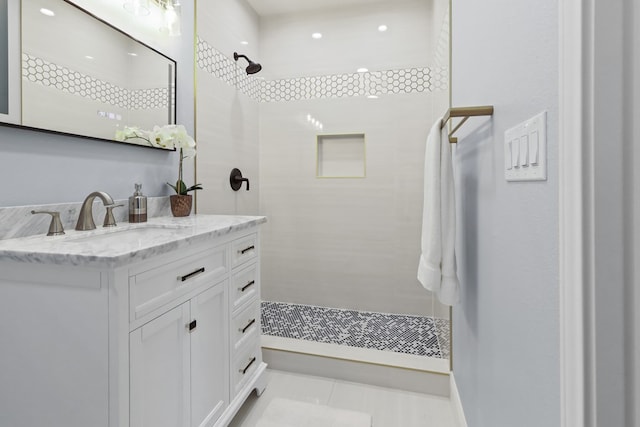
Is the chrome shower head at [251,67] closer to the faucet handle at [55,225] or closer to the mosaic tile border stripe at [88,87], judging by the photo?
the mosaic tile border stripe at [88,87]

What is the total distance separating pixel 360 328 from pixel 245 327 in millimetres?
1058

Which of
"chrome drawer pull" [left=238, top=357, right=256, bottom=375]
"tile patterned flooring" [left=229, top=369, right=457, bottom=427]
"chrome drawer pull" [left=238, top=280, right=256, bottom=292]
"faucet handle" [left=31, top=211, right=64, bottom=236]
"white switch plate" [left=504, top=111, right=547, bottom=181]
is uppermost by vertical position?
"white switch plate" [left=504, top=111, right=547, bottom=181]

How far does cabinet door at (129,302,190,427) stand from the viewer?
95cm

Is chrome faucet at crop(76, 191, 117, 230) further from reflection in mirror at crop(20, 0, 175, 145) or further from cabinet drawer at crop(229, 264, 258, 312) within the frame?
cabinet drawer at crop(229, 264, 258, 312)

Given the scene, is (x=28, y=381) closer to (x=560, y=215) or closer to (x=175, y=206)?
(x=175, y=206)

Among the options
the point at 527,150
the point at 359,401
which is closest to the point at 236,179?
the point at 359,401

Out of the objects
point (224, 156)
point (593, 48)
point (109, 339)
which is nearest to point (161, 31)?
point (224, 156)

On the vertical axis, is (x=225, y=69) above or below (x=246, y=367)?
above

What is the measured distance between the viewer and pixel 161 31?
177 centimetres

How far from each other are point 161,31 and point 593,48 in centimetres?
195

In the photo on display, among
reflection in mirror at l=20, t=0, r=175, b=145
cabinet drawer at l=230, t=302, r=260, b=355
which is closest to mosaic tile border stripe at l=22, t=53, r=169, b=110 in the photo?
reflection in mirror at l=20, t=0, r=175, b=145

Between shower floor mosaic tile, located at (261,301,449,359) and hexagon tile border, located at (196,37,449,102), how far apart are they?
5.71 ft

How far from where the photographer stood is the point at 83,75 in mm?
1349

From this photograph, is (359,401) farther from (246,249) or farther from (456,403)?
(246,249)
